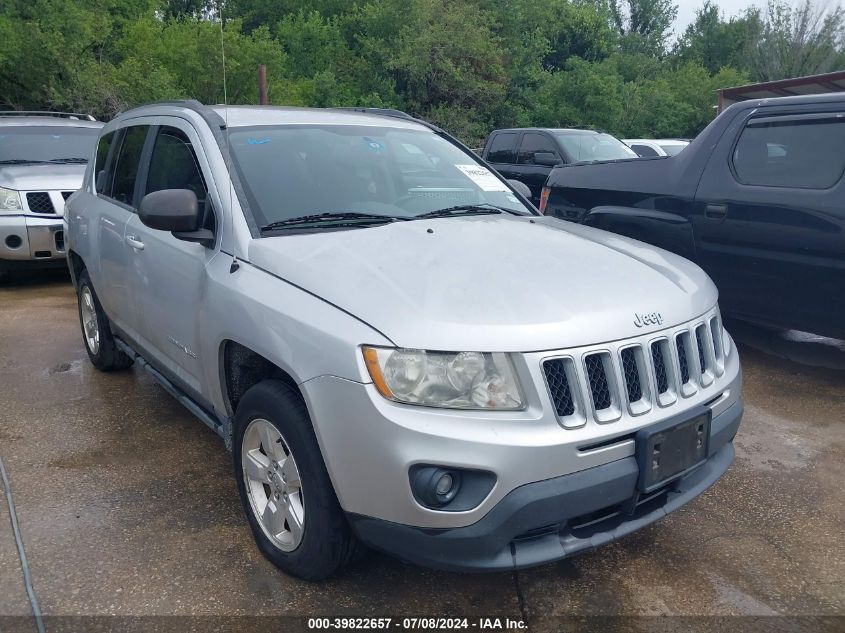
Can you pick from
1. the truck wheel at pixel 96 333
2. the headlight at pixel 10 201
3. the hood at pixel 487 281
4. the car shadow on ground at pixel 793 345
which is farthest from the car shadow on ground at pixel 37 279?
the car shadow on ground at pixel 793 345

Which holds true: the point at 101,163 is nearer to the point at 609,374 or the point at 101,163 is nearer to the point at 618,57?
the point at 609,374

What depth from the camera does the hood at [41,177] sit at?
293 inches

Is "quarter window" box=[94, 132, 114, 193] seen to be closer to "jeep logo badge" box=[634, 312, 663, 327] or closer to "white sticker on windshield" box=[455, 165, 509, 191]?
"white sticker on windshield" box=[455, 165, 509, 191]

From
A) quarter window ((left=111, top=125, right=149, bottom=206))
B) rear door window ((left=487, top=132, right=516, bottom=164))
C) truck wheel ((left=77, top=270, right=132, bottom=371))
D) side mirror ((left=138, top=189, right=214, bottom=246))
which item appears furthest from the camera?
rear door window ((left=487, top=132, right=516, bottom=164))

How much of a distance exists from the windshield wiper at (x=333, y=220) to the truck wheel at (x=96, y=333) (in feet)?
7.38

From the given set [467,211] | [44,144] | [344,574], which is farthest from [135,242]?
[44,144]

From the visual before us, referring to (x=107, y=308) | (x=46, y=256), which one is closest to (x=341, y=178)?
(x=107, y=308)

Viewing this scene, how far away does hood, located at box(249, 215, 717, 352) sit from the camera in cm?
222

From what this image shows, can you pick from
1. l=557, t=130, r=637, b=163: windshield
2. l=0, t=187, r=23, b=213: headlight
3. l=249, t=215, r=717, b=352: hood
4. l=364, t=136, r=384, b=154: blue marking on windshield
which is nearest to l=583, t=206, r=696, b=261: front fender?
l=249, t=215, r=717, b=352: hood

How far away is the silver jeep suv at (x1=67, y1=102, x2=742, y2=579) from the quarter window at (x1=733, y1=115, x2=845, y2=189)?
2051 millimetres

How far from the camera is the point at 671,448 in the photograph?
2.39 metres

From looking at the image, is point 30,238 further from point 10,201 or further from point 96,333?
point 96,333

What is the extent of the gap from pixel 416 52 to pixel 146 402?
22.8m

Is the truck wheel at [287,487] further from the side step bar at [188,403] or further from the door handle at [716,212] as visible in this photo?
the door handle at [716,212]
